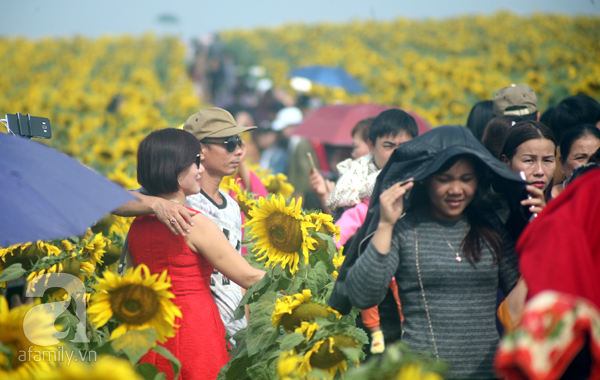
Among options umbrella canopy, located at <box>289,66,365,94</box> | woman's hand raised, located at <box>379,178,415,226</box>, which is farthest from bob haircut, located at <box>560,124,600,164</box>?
umbrella canopy, located at <box>289,66,365,94</box>

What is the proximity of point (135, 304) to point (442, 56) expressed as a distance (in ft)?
78.1

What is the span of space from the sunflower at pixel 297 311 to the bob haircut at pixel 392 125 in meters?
1.50

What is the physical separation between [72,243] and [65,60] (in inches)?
1156

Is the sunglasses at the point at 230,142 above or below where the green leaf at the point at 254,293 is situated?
above

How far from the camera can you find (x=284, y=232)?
3.16m

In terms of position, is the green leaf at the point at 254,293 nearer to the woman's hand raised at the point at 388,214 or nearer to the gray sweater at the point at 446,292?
the gray sweater at the point at 446,292

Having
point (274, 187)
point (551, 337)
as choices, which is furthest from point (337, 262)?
point (274, 187)

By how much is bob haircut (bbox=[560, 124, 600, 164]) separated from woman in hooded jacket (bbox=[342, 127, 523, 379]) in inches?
64.6

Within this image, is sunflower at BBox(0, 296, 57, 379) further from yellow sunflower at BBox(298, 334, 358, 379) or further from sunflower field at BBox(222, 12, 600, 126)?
sunflower field at BBox(222, 12, 600, 126)

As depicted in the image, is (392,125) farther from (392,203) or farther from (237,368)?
(237,368)

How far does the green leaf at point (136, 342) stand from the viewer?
2.22m

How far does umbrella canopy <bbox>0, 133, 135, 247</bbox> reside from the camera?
2.23m

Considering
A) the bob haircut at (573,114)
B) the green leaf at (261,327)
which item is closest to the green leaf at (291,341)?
the green leaf at (261,327)

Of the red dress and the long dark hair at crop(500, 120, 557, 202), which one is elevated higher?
the long dark hair at crop(500, 120, 557, 202)
